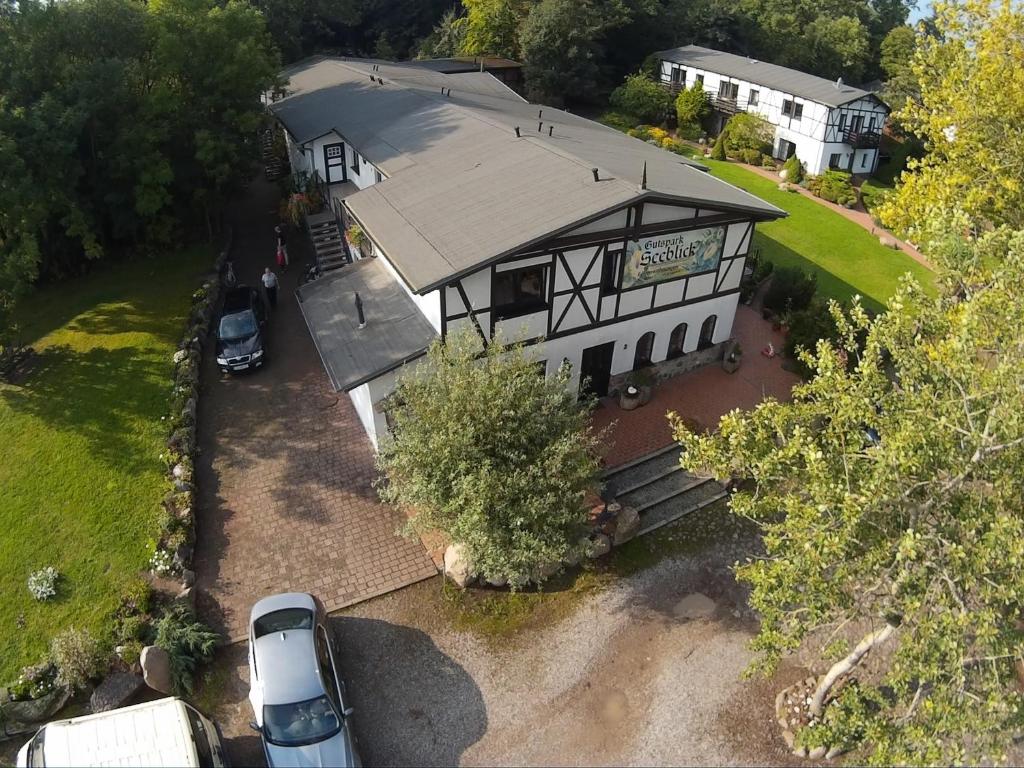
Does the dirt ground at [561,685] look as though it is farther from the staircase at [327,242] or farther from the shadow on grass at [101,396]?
the staircase at [327,242]

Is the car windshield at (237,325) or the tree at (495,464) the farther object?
the car windshield at (237,325)

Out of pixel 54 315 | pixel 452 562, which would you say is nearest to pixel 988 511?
pixel 452 562

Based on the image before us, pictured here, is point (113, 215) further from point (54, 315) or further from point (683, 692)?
point (683, 692)

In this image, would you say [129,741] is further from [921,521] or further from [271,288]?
[271,288]

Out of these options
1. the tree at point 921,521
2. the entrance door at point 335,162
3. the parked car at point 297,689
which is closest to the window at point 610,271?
the tree at point 921,521

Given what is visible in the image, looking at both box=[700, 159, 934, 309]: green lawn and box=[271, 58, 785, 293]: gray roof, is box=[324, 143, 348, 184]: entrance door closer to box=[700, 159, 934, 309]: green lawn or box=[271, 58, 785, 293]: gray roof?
box=[271, 58, 785, 293]: gray roof
